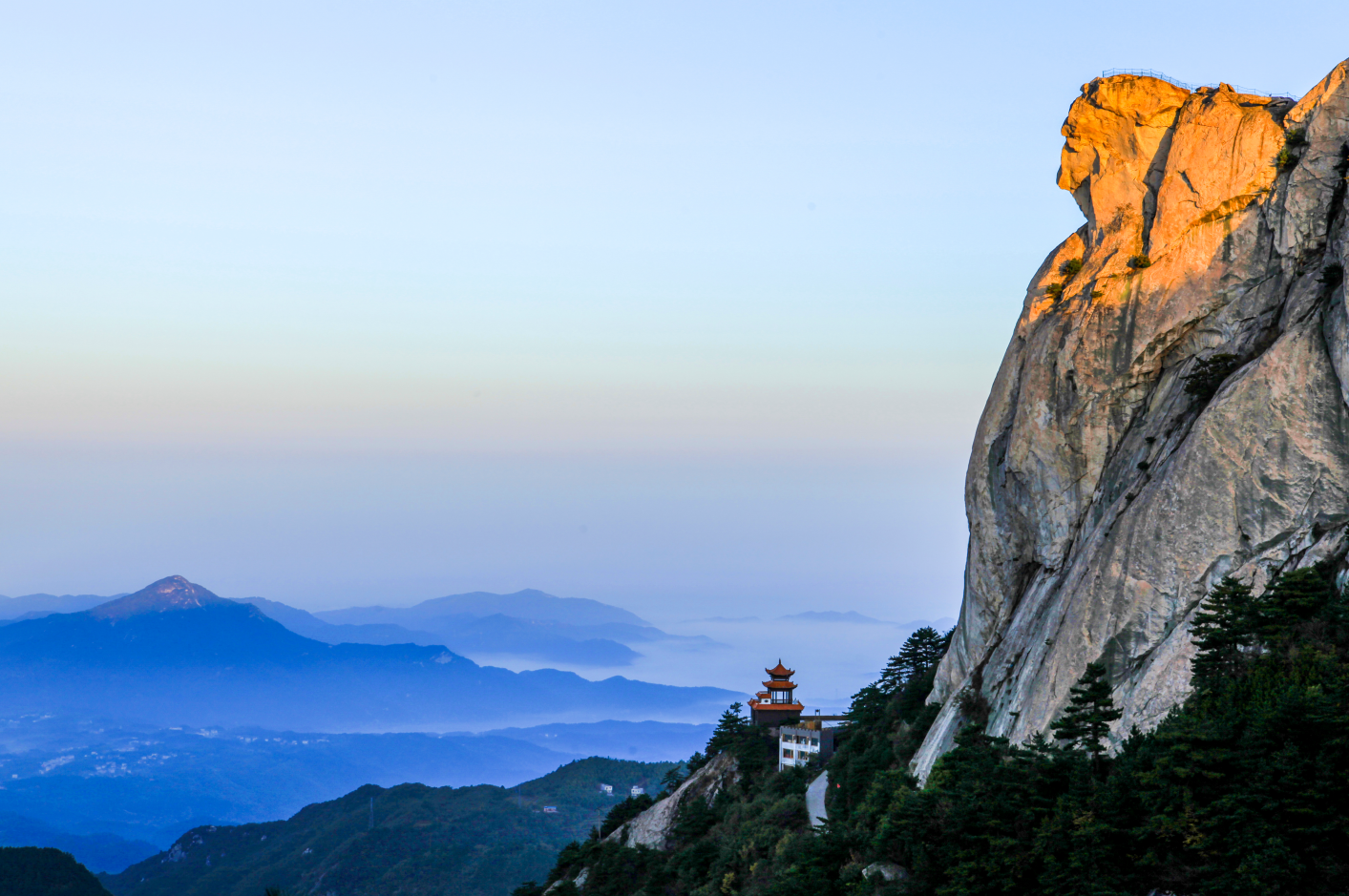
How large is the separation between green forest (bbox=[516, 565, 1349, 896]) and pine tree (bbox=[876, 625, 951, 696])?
26911mm

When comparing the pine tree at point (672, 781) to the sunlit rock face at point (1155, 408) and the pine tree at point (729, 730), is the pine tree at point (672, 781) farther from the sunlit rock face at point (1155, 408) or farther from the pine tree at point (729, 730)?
the sunlit rock face at point (1155, 408)

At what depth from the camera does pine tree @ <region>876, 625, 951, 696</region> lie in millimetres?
71062

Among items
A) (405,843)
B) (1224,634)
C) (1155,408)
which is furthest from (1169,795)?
(405,843)

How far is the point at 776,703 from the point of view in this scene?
80.0 m

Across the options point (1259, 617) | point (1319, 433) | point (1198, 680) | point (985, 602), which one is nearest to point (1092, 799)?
point (1198, 680)

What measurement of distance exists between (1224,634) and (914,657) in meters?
41.0

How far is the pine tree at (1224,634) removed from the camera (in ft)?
102

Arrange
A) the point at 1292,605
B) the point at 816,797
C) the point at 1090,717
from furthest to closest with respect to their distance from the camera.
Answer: the point at 816,797, the point at 1090,717, the point at 1292,605

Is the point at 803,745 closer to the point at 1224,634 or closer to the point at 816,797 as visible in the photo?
the point at 816,797

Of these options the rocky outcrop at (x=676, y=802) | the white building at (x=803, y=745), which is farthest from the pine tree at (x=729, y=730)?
the white building at (x=803, y=745)

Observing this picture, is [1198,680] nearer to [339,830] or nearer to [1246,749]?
[1246,749]

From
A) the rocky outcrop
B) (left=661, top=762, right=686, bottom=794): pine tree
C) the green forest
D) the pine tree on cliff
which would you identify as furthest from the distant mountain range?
the pine tree on cliff

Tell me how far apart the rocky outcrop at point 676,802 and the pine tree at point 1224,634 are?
43175 mm

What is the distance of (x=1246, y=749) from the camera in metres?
28.9
